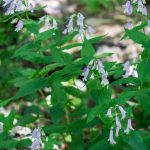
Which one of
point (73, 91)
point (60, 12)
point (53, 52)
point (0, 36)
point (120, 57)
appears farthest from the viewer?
point (60, 12)

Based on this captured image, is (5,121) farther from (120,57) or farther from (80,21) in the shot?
(120,57)

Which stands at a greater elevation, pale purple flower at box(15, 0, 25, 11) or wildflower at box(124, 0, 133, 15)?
pale purple flower at box(15, 0, 25, 11)

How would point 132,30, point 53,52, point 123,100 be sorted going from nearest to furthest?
point 123,100, point 132,30, point 53,52

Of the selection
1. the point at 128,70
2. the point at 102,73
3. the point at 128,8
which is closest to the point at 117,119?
the point at 102,73

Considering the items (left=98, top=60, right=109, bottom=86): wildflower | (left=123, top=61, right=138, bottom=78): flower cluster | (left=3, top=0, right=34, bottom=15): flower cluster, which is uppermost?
(left=3, top=0, right=34, bottom=15): flower cluster

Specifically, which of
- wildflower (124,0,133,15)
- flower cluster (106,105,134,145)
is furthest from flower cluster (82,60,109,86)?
wildflower (124,0,133,15)

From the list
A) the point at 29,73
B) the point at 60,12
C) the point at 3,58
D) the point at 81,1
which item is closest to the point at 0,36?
the point at 3,58

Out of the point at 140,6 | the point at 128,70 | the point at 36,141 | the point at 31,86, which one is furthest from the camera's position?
the point at 128,70

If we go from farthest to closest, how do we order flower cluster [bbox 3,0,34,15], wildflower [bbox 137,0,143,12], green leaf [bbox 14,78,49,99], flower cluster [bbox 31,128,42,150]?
green leaf [bbox 14,78,49,99] < flower cluster [bbox 3,0,34,15] < wildflower [bbox 137,0,143,12] < flower cluster [bbox 31,128,42,150]

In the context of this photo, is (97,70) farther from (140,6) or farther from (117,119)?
(140,6)

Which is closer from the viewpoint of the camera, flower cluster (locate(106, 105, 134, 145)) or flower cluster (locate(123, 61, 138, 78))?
flower cluster (locate(106, 105, 134, 145))

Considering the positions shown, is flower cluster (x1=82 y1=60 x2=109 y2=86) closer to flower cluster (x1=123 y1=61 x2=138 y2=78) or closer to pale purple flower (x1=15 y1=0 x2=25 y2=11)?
flower cluster (x1=123 y1=61 x2=138 y2=78)
